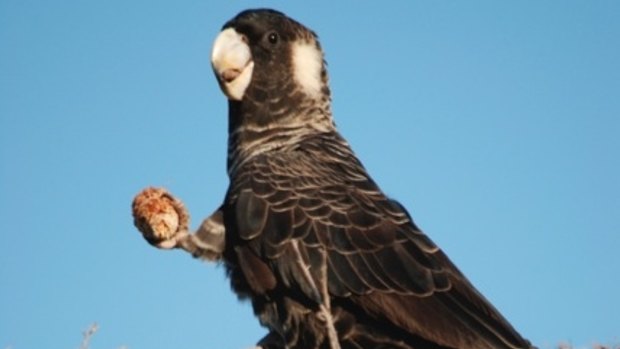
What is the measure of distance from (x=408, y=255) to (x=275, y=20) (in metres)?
2.23

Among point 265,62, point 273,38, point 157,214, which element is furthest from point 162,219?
point 273,38

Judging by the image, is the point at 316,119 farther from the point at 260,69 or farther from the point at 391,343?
the point at 391,343

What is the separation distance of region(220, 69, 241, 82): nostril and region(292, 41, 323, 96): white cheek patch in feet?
1.68

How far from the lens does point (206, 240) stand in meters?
6.75

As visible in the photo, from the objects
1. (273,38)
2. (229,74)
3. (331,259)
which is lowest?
(331,259)

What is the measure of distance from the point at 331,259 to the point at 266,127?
5.00 ft

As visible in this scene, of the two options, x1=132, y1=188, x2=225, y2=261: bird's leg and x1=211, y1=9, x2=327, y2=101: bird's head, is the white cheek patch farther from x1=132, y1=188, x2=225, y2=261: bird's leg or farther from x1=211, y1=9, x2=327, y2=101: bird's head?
x1=132, y1=188, x2=225, y2=261: bird's leg

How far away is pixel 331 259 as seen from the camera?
6.56m

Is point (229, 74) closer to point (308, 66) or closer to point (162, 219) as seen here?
point (308, 66)

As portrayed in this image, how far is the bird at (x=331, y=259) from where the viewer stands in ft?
20.8

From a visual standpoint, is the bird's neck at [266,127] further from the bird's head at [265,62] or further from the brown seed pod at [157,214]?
the brown seed pod at [157,214]

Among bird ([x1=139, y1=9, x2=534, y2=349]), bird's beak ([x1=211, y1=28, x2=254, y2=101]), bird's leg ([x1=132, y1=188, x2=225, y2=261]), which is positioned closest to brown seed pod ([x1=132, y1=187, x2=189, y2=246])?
bird's leg ([x1=132, y1=188, x2=225, y2=261])

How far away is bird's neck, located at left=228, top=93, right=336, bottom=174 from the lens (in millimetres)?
7691

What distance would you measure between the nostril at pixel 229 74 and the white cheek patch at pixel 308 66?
51 centimetres
